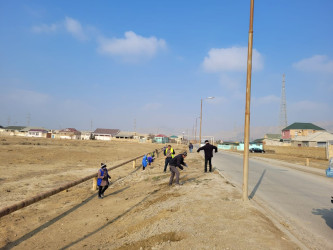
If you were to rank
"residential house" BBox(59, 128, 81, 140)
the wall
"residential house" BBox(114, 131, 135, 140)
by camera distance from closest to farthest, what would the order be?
the wall < "residential house" BBox(59, 128, 81, 140) < "residential house" BBox(114, 131, 135, 140)

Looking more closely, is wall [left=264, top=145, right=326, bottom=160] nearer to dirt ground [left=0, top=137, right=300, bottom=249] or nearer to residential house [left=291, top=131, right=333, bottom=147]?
residential house [left=291, top=131, right=333, bottom=147]

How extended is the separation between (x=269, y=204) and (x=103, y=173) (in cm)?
626

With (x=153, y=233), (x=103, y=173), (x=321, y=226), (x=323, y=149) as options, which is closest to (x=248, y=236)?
(x=153, y=233)

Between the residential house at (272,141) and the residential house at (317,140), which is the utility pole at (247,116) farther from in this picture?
the residential house at (272,141)

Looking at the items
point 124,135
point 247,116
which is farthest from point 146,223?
point 124,135

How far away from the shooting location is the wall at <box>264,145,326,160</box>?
35.4 m

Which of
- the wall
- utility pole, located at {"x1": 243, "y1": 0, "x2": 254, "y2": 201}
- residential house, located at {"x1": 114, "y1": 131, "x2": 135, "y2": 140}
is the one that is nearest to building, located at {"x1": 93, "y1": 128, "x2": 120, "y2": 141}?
residential house, located at {"x1": 114, "y1": 131, "x2": 135, "y2": 140}

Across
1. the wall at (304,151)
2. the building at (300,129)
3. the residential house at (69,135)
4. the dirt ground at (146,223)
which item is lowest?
the dirt ground at (146,223)

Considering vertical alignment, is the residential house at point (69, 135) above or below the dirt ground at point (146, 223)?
above

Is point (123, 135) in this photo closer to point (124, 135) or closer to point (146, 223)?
point (124, 135)

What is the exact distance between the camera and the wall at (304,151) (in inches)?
1395

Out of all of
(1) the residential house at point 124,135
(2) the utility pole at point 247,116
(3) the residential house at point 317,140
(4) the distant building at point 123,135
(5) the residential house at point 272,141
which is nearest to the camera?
(2) the utility pole at point 247,116

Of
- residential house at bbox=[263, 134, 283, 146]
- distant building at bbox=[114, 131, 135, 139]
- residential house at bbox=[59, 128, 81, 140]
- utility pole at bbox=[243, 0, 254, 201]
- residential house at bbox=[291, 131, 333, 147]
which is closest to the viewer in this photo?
utility pole at bbox=[243, 0, 254, 201]

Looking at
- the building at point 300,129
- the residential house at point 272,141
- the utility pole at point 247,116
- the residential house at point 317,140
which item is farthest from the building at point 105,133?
the utility pole at point 247,116
